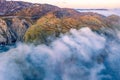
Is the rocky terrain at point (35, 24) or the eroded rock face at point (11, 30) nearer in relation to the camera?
the eroded rock face at point (11, 30)

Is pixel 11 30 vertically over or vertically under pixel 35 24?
under

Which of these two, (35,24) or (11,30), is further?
Answer: (35,24)

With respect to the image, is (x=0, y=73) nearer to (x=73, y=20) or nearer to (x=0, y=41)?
(x=0, y=41)

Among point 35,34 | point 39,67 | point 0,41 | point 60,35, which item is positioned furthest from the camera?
point 60,35

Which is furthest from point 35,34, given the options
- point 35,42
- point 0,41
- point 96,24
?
point 96,24

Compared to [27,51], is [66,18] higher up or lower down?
higher up

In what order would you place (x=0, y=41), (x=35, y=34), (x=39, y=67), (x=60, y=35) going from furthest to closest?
(x=60, y=35) → (x=39, y=67) → (x=35, y=34) → (x=0, y=41)

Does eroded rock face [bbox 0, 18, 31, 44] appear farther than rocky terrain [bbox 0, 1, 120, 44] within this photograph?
No

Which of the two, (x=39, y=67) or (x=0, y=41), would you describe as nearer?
(x=0, y=41)
